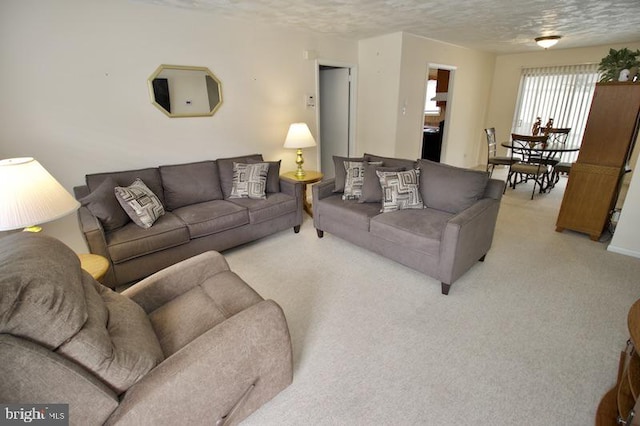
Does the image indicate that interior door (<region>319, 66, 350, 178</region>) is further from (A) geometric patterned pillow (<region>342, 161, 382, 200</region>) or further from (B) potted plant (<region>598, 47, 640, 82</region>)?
(B) potted plant (<region>598, 47, 640, 82</region>)

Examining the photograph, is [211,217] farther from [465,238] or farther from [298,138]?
A: [465,238]

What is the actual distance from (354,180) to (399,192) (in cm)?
53

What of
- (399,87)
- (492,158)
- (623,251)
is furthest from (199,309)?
(492,158)

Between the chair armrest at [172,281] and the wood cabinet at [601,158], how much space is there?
3.60 meters

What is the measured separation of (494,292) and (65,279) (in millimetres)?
2612

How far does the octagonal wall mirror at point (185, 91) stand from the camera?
10.1ft

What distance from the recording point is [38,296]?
888 mm

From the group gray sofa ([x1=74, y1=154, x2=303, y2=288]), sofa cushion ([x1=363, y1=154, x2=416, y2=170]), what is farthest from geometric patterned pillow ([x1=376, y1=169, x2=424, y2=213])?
gray sofa ([x1=74, y1=154, x2=303, y2=288])

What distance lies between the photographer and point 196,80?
3.28 meters

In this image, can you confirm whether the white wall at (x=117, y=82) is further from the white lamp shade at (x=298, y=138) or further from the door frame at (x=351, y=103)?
the door frame at (x=351, y=103)

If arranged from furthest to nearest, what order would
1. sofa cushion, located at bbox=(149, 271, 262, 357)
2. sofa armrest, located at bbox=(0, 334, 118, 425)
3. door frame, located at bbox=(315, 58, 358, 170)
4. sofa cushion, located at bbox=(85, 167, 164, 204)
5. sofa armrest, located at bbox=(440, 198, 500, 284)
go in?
door frame, located at bbox=(315, 58, 358, 170)
sofa cushion, located at bbox=(85, 167, 164, 204)
sofa armrest, located at bbox=(440, 198, 500, 284)
sofa cushion, located at bbox=(149, 271, 262, 357)
sofa armrest, located at bbox=(0, 334, 118, 425)

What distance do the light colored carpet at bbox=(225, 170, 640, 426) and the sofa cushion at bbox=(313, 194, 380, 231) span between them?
327 millimetres

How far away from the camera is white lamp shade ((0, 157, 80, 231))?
1.51 m

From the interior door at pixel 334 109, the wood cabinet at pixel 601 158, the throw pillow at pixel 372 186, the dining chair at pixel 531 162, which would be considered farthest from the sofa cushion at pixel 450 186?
Result: the dining chair at pixel 531 162
